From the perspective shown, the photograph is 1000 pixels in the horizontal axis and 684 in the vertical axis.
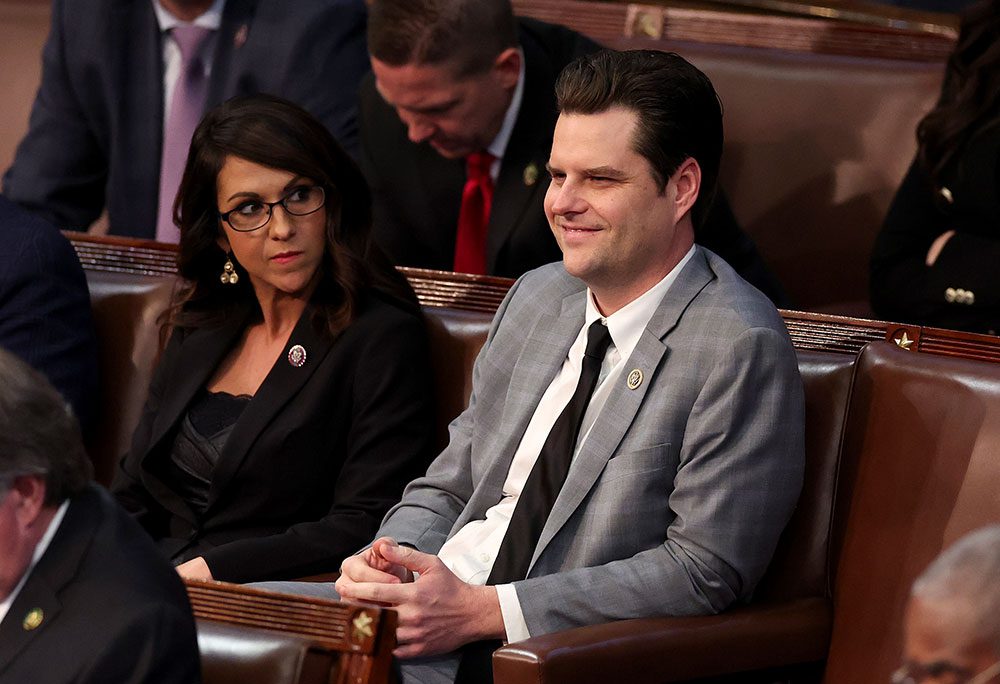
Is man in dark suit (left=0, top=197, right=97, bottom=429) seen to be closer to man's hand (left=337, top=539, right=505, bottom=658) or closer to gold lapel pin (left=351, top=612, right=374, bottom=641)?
man's hand (left=337, top=539, right=505, bottom=658)

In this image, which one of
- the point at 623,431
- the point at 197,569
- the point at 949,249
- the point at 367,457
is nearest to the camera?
the point at 623,431

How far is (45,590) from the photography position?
134cm

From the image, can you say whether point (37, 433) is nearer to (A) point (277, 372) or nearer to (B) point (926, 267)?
(A) point (277, 372)

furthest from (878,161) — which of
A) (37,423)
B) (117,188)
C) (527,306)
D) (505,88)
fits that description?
(37,423)

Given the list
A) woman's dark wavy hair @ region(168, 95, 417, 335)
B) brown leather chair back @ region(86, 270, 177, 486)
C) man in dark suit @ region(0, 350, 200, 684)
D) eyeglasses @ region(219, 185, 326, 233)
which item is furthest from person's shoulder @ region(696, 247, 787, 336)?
brown leather chair back @ region(86, 270, 177, 486)

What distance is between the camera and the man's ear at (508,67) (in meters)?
2.80

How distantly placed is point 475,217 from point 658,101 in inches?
39.2

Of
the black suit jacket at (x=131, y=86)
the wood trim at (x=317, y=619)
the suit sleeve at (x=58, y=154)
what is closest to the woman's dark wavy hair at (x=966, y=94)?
the black suit jacket at (x=131, y=86)

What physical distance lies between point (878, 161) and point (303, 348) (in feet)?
4.41

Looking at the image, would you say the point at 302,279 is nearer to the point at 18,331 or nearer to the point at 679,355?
the point at 18,331

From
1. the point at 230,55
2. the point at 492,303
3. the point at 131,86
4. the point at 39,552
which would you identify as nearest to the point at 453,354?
the point at 492,303

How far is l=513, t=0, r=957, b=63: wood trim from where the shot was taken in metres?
3.30

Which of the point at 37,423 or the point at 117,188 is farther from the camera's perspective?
the point at 117,188

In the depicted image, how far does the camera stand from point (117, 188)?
320 centimetres
